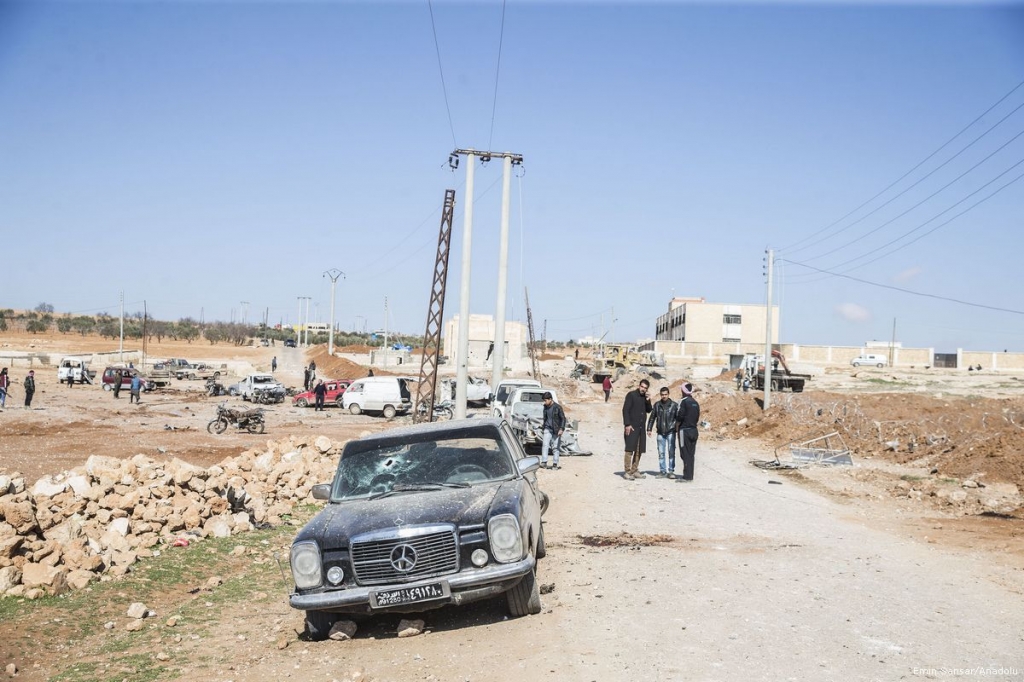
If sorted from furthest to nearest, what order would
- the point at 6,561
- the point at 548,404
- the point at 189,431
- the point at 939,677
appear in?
the point at 189,431 → the point at 548,404 → the point at 6,561 → the point at 939,677

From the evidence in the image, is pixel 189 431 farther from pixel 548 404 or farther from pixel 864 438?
pixel 864 438

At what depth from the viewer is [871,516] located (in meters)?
12.3

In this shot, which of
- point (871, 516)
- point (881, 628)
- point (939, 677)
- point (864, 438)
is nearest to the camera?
point (939, 677)

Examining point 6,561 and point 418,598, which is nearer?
point 418,598

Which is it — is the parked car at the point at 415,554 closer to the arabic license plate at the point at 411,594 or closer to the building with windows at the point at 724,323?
the arabic license plate at the point at 411,594

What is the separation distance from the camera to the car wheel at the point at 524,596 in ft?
22.0

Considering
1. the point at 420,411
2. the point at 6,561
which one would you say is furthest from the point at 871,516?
the point at 420,411

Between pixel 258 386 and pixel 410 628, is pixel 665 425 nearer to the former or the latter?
pixel 410 628

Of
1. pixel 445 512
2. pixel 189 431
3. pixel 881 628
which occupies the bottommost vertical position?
pixel 189 431

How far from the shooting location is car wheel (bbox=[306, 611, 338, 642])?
6668 mm

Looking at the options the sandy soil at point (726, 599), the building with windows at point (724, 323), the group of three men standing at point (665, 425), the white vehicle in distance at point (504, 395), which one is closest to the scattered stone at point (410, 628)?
the sandy soil at point (726, 599)

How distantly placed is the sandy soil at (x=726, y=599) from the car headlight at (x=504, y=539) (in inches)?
22.5

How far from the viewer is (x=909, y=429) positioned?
21484mm

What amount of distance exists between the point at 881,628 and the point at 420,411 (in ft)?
91.1
